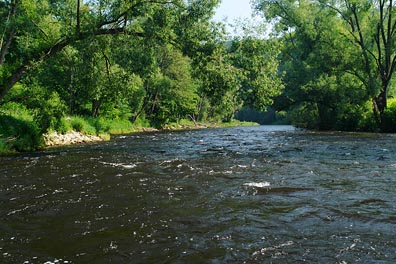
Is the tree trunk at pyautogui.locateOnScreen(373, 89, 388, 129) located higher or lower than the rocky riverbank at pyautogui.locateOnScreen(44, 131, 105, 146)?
higher

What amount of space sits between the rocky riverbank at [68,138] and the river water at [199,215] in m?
11.3

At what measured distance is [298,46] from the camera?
142 feet

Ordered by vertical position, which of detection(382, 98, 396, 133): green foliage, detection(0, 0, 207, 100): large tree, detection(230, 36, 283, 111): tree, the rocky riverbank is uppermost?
detection(0, 0, 207, 100): large tree

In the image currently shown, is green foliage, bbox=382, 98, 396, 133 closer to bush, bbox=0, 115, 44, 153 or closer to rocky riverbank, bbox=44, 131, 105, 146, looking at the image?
rocky riverbank, bbox=44, 131, 105, 146

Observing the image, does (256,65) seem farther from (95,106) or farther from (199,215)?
(95,106)

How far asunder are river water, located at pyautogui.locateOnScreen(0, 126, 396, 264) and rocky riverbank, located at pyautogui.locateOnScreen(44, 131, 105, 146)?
1129cm

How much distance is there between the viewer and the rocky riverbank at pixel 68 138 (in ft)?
74.6

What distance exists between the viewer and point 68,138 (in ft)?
81.1

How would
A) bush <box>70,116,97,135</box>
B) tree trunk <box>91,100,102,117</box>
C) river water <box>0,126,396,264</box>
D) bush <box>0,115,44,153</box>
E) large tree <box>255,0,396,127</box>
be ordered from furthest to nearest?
tree trunk <box>91,100,102,117</box>, large tree <box>255,0,396,127</box>, bush <box>70,116,97,135</box>, bush <box>0,115,44,153</box>, river water <box>0,126,396,264</box>

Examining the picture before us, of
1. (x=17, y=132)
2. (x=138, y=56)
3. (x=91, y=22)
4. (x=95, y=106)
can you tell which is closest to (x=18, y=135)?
(x=17, y=132)

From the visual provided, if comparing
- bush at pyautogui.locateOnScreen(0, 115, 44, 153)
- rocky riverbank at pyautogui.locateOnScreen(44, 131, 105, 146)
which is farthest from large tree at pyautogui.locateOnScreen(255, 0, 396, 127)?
bush at pyautogui.locateOnScreen(0, 115, 44, 153)

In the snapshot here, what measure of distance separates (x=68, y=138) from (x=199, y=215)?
2045cm

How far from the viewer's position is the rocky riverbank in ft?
74.6

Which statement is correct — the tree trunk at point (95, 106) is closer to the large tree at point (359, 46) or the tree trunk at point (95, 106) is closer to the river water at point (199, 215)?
the large tree at point (359, 46)
